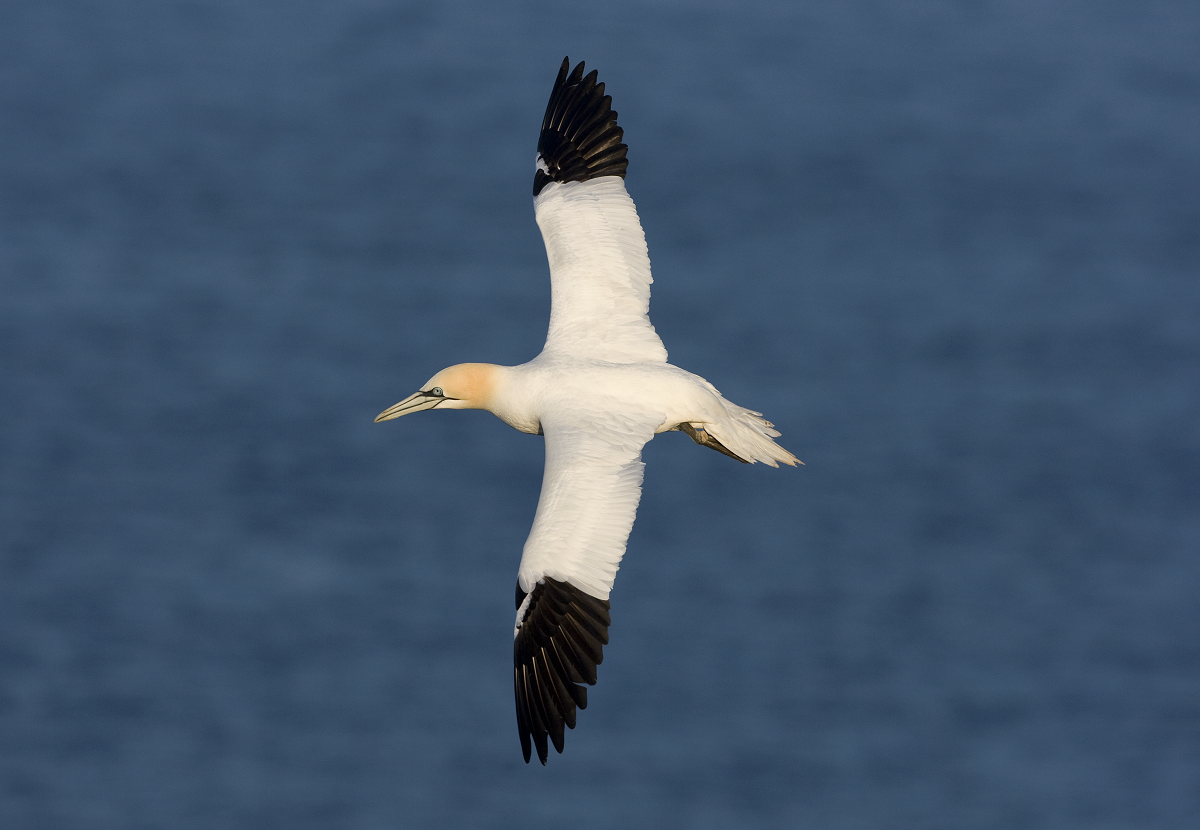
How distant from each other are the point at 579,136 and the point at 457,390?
3.28 meters

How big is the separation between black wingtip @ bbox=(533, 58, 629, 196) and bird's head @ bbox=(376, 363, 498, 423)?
8.54 feet

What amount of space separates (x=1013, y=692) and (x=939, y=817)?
10.9 ft

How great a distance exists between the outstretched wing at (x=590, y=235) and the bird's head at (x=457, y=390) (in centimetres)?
68

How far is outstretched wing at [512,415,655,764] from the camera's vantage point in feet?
41.4

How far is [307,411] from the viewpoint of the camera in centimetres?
4206

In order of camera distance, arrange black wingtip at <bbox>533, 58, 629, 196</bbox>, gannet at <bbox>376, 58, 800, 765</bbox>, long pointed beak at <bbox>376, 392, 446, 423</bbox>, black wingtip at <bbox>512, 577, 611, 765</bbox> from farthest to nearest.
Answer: black wingtip at <bbox>533, 58, 629, 196</bbox> < long pointed beak at <bbox>376, 392, 446, 423</bbox> < gannet at <bbox>376, 58, 800, 765</bbox> < black wingtip at <bbox>512, 577, 611, 765</bbox>

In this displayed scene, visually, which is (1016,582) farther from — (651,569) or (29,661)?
(29,661)

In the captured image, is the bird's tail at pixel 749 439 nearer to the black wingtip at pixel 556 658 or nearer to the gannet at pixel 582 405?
the gannet at pixel 582 405

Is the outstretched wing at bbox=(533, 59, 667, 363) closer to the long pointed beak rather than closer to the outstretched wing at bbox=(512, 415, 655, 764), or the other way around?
the long pointed beak

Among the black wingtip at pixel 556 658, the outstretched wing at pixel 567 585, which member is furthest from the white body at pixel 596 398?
the black wingtip at pixel 556 658

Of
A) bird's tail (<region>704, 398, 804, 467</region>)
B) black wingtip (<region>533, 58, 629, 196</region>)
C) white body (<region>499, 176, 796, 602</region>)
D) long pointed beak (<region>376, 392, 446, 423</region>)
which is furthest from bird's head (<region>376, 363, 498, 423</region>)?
black wingtip (<region>533, 58, 629, 196</region>)

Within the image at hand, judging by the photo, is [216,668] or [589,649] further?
[216,668]

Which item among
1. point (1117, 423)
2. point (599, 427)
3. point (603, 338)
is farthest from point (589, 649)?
point (1117, 423)

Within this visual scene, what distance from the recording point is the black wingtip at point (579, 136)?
16859 millimetres
